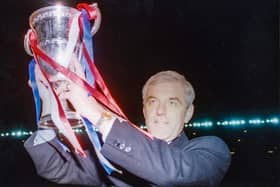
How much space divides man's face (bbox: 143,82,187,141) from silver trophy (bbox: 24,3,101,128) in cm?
28

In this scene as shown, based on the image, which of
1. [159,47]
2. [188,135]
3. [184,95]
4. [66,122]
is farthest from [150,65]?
[66,122]

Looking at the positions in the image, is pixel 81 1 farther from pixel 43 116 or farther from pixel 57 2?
pixel 43 116

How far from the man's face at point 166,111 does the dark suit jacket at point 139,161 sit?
0.07 meters

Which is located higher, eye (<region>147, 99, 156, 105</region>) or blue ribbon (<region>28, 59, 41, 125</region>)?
blue ribbon (<region>28, 59, 41, 125</region>)

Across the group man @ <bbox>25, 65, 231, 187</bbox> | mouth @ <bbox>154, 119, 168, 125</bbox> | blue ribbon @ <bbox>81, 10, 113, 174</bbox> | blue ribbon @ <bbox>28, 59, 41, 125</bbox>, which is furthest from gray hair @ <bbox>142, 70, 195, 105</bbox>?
blue ribbon @ <bbox>28, 59, 41, 125</bbox>

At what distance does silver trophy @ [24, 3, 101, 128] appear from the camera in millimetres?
1495

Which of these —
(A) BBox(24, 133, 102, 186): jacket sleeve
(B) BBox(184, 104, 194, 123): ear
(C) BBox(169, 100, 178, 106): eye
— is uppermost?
(C) BBox(169, 100, 178, 106): eye

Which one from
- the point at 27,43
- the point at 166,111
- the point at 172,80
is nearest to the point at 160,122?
the point at 166,111

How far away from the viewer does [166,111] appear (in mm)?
1638

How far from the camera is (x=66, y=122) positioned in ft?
5.02

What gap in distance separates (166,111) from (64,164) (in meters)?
0.43

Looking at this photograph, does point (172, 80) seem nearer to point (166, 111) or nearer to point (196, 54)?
point (166, 111)

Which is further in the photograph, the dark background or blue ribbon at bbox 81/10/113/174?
the dark background

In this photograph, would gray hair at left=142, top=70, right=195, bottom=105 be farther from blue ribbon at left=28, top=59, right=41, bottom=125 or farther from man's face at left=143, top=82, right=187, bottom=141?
blue ribbon at left=28, top=59, right=41, bottom=125
